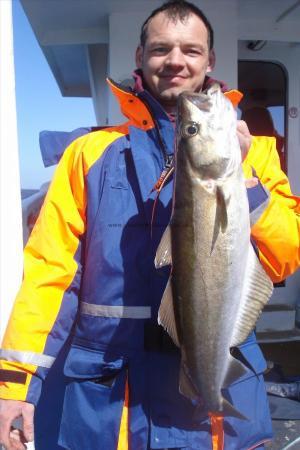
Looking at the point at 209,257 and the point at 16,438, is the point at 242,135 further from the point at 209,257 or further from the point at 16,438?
the point at 16,438

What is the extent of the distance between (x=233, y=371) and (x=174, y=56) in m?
1.41

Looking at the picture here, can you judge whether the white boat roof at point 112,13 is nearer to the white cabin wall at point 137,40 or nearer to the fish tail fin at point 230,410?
the white cabin wall at point 137,40

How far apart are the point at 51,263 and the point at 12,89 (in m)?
0.86

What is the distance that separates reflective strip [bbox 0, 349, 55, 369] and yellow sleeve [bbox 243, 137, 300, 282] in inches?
42.0

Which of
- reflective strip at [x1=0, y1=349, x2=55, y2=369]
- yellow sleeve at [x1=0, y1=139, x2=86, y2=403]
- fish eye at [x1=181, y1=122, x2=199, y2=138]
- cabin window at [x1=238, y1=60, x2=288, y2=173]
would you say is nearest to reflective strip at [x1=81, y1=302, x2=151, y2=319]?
yellow sleeve at [x1=0, y1=139, x2=86, y2=403]

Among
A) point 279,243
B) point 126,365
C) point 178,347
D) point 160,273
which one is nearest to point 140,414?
point 126,365

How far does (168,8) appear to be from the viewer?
2219mm

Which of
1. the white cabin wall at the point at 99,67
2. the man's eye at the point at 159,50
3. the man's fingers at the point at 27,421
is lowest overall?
the man's fingers at the point at 27,421

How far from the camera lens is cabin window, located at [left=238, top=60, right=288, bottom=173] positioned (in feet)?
19.7

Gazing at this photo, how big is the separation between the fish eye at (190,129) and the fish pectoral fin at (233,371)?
92 centimetres

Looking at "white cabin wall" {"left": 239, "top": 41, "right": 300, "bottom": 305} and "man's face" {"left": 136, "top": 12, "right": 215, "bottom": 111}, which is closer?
"man's face" {"left": 136, "top": 12, "right": 215, "bottom": 111}

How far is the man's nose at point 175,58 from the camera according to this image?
2092 mm

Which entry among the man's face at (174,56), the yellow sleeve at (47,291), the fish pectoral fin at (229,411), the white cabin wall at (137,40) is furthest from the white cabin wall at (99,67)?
the fish pectoral fin at (229,411)

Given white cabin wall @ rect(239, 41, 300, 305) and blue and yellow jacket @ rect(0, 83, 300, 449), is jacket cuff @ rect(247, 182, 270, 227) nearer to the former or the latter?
blue and yellow jacket @ rect(0, 83, 300, 449)
